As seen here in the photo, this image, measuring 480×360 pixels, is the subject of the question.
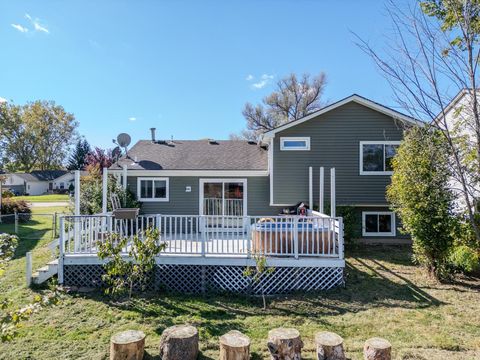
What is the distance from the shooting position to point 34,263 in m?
8.41

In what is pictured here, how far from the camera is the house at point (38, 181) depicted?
50.9 meters

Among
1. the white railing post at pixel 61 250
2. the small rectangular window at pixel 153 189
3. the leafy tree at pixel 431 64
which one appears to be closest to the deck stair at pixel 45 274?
the white railing post at pixel 61 250

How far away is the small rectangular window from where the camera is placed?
1195cm

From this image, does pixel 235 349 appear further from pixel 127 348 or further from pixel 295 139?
pixel 295 139

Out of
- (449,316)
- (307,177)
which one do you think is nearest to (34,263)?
(307,177)

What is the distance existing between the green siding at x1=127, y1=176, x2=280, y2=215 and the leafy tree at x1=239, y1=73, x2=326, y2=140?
18.2 metres

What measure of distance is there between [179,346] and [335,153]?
902 cm

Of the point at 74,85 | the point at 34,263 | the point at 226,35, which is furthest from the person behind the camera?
the point at 74,85

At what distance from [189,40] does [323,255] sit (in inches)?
504

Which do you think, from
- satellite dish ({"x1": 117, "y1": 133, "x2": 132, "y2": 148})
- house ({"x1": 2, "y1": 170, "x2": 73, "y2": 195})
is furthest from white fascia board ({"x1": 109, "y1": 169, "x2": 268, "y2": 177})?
house ({"x1": 2, "y1": 170, "x2": 73, "y2": 195})

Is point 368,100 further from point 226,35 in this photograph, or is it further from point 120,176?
point 120,176

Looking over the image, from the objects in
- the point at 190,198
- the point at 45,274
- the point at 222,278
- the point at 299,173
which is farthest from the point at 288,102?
the point at 45,274

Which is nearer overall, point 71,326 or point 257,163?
point 71,326

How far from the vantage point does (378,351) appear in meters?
3.83
